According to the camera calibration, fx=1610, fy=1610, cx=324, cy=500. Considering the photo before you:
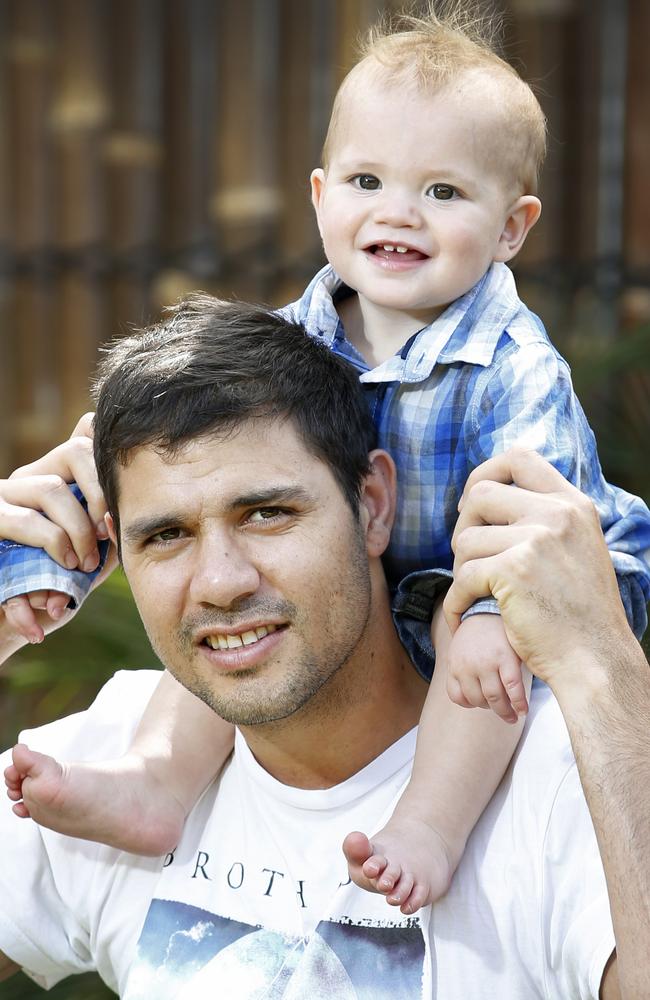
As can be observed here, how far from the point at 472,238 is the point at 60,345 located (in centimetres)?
361

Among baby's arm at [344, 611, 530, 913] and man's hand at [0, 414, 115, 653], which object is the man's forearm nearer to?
baby's arm at [344, 611, 530, 913]

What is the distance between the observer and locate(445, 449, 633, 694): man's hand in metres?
1.86

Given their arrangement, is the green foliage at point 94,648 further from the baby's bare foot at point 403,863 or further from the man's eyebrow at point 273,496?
the baby's bare foot at point 403,863

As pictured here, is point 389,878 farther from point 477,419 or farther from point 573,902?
point 477,419

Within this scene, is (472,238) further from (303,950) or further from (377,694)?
(303,950)

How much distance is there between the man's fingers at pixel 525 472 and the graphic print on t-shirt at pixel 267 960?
0.59m

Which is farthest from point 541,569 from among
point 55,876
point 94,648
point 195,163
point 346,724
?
point 195,163

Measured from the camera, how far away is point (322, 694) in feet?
Answer: 7.41

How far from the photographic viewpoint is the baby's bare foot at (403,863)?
1.89 meters

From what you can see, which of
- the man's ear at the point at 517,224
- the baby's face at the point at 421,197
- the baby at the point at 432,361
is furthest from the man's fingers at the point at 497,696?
the man's ear at the point at 517,224

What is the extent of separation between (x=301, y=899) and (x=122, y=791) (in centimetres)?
32

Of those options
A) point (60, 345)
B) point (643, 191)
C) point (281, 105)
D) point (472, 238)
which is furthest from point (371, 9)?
point (472, 238)

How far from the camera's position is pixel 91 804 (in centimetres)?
228

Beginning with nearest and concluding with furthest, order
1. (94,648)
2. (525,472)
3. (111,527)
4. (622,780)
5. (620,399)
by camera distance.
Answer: (622,780)
(525,472)
(111,527)
(94,648)
(620,399)
